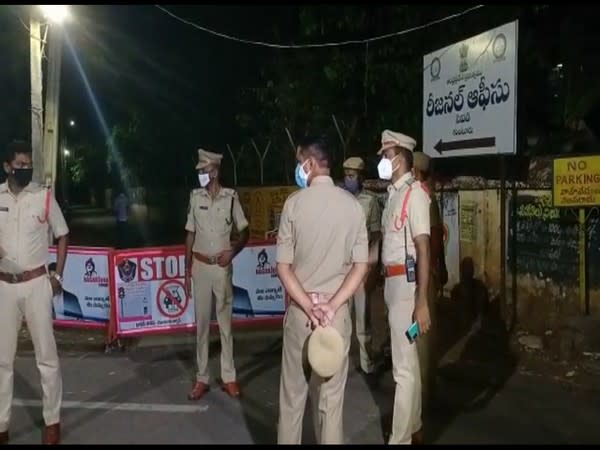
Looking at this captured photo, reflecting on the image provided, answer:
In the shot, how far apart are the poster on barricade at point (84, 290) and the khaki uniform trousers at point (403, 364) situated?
464 cm

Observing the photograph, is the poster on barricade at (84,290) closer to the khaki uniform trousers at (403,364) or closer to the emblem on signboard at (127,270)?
the emblem on signboard at (127,270)

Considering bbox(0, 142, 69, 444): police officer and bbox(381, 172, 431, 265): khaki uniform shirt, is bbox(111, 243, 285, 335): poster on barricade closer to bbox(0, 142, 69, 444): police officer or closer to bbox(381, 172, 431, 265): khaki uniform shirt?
bbox(0, 142, 69, 444): police officer

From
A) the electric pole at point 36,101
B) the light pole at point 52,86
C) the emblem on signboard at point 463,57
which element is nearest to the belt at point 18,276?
the electric pole at point 36,101

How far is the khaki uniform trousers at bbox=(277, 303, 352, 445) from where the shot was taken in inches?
157

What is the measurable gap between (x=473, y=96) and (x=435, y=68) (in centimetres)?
103

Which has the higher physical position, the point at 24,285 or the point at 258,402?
the point at 24,285

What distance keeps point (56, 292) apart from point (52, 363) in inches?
19.7

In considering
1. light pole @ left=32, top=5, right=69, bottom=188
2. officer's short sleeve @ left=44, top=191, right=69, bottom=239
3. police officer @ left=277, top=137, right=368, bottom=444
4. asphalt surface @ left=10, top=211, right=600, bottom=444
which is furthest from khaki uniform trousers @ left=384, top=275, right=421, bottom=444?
light pole @ left=32, top=5, right=69, bottom=188

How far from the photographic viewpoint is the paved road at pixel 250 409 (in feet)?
16.8

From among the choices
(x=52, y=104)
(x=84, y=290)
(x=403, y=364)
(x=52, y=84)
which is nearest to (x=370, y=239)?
(x=403, y=364)

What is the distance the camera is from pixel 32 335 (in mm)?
4934

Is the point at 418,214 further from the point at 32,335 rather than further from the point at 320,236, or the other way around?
the point at 32,335

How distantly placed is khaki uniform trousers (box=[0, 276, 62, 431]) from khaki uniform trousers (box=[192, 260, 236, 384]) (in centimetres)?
145

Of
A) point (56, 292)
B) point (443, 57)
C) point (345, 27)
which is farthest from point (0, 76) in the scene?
point (56, 292)
